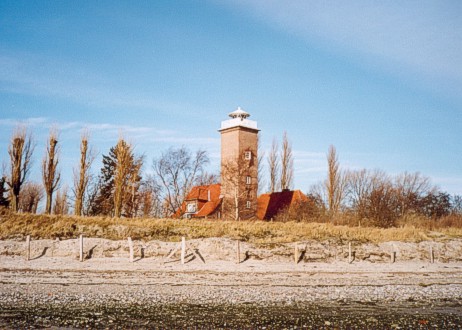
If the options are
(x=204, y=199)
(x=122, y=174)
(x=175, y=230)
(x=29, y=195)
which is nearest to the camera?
(x=175, y=230)

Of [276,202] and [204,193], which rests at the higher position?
[204,193]

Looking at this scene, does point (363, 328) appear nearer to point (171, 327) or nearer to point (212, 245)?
point (171, 327)

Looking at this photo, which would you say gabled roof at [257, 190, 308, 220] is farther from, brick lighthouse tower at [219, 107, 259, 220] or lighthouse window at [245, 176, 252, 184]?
lighthouse window at [245, 176, 252, 184]

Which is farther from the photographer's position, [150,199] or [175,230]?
[150,199]

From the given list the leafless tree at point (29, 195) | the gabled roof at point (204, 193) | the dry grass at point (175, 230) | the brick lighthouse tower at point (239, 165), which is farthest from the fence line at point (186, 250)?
the leafless tree at point (29, 195)

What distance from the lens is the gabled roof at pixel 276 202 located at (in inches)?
1803

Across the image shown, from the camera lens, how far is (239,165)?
142 feet

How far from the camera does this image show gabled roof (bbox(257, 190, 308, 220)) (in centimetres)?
4579

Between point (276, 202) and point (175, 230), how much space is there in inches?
720

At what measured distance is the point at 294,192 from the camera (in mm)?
47031

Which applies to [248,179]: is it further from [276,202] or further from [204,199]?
[204,199]

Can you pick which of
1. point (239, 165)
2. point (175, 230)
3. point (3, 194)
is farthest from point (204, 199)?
point (3, 194)

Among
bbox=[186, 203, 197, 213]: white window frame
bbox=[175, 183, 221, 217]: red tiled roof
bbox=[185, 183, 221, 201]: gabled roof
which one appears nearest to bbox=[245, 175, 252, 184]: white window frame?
bbox=[175, 183, 221, 217]: red tiled roof

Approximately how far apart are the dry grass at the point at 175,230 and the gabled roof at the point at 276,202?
11204mm
